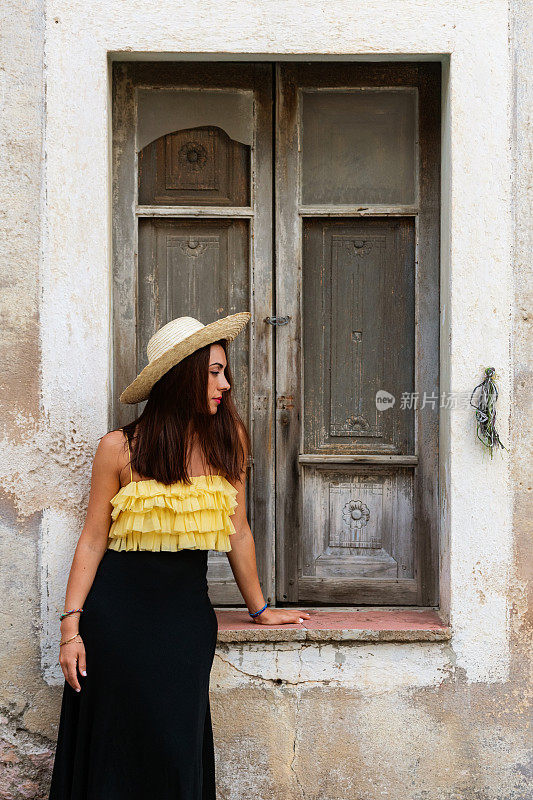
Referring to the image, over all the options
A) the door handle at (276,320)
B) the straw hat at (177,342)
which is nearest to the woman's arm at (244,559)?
the straw hat at (177,342)

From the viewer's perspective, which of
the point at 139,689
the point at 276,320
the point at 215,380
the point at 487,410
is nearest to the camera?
the point at 139,689

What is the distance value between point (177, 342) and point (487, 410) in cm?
128

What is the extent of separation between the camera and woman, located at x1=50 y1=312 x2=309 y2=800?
7.85ft

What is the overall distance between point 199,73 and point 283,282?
98 centimetres

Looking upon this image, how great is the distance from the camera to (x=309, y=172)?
3.24 meters

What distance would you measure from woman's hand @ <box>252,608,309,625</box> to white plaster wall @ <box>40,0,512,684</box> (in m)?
0.35

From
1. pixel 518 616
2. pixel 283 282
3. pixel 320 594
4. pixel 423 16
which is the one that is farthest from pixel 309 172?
pixel 518 616

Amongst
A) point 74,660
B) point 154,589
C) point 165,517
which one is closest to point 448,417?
point 165,517

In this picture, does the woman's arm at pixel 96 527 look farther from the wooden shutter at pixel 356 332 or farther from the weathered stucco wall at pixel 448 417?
the wooden shutter at pixel 356 332

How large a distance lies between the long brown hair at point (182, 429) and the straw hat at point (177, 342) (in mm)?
35

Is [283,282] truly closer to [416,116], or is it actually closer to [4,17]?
[416,116]

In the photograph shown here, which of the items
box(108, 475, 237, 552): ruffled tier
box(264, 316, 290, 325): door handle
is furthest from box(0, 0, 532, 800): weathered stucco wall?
box(264, 316, 290, 325): door handle

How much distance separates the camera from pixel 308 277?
3.26 meters

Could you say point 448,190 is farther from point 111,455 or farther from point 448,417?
point 111,455
